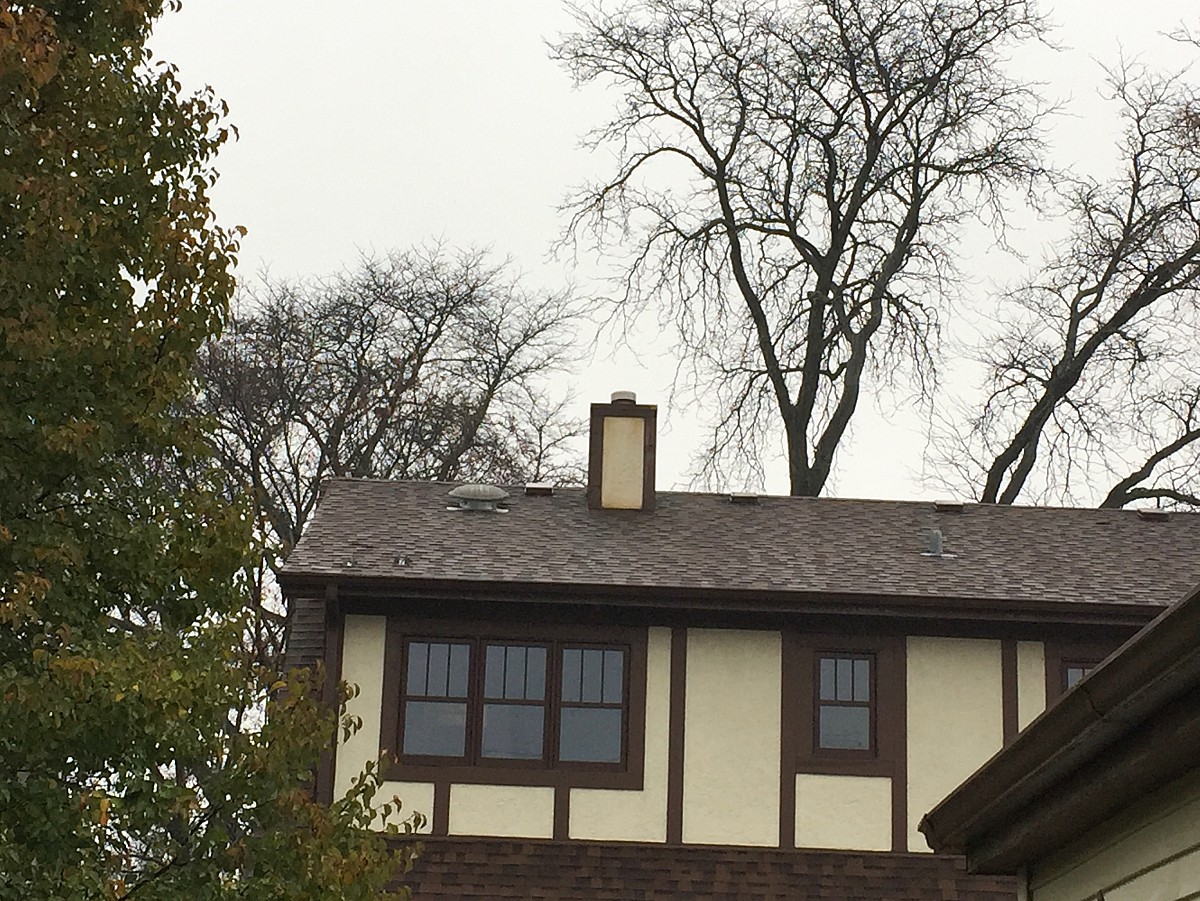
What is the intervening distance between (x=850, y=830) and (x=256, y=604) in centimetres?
1073

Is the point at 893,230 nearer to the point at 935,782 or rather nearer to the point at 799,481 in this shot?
the point at 799,481

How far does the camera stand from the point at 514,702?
54.0 ft

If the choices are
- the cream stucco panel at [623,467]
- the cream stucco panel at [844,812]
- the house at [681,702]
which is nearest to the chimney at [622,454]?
→ the cream stucco panel at [623,467]

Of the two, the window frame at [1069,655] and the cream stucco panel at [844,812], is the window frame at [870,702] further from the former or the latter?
the window frame at [1069,655]

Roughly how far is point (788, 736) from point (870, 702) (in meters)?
0.84

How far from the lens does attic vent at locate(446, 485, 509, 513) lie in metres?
19.0

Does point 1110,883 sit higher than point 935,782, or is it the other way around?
point 935,782

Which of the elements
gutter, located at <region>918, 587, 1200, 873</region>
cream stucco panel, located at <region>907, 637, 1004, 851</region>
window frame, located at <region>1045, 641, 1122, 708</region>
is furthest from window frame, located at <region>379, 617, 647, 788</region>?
gutter, located at <region>918, 587, 1200, 873</region>

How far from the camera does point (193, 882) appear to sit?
947 centimetres

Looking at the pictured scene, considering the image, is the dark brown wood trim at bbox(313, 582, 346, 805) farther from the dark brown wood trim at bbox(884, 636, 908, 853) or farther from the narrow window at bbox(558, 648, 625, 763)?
the dark brown wood trim at bbox(884, 636, 908, 853)

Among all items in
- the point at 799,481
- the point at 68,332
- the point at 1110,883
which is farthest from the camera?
the point at 799,481

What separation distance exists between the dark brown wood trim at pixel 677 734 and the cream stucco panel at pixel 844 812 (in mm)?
1046

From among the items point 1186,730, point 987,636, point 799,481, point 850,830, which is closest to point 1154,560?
point 987,636

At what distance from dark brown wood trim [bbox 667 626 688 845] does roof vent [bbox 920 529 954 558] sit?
2.93 metres
